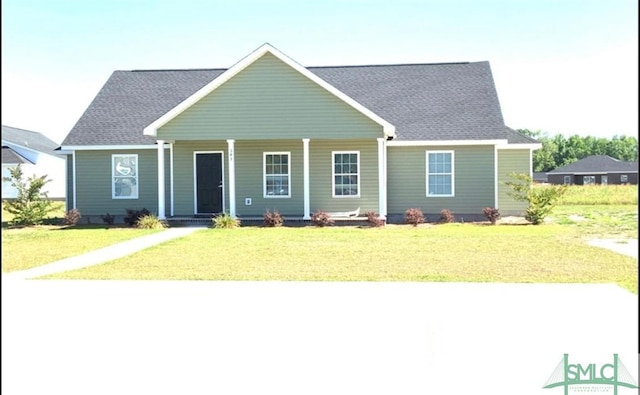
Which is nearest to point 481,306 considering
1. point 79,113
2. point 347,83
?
point 347,83

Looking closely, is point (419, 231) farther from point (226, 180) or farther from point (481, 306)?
point (481, 306)

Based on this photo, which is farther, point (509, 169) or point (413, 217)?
point (509, 169)

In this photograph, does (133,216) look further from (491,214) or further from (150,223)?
(491,214)

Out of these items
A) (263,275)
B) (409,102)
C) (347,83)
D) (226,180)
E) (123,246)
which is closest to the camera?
(263,275)

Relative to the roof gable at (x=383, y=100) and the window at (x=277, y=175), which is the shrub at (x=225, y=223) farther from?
the roof gable at (x=383, y=100)

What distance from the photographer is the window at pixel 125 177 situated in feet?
74.1

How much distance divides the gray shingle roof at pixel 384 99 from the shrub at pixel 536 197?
203cm

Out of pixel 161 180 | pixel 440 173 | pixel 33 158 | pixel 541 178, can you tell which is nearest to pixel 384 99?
pixel 440 173

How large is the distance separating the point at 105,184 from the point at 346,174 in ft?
30.9

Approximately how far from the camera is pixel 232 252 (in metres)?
13.4

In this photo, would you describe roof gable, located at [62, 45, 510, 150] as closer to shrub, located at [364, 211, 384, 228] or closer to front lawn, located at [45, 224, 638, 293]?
shrub, located at [364, 211, 384, 228]

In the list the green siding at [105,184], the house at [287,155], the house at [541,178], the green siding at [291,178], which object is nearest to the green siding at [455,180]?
the house at [287,155]

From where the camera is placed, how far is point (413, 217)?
20406 millimetres

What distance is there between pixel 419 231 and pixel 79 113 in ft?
51.7
